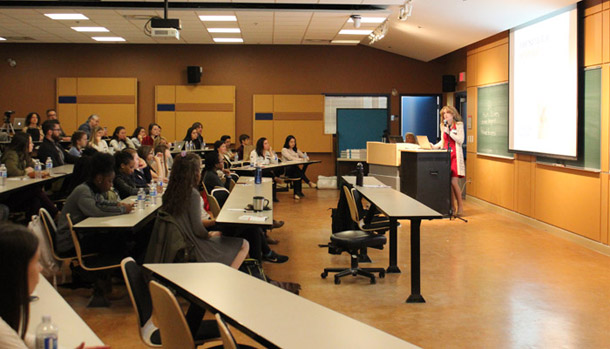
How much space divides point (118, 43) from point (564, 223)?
36.5ft

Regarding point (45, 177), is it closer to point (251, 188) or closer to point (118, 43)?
point (251, 188)

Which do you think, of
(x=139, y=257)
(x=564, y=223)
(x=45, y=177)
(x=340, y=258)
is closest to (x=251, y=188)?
(x=340, y=258)

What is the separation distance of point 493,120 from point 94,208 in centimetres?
792

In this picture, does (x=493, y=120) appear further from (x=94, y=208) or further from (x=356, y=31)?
(x=94, y=208)

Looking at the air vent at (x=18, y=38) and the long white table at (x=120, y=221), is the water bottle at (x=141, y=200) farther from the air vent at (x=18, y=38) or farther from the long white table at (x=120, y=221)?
the air vent at (x=18, y=38)

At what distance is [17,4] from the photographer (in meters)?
10.1

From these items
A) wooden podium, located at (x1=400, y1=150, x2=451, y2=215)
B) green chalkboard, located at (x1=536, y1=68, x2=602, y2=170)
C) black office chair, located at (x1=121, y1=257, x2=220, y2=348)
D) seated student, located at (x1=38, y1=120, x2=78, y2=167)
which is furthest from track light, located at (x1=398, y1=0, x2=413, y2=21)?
black office chair, located at (x1=121, y1=257, x2=220, y2=348)

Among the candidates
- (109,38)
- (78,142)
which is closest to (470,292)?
(78,142)

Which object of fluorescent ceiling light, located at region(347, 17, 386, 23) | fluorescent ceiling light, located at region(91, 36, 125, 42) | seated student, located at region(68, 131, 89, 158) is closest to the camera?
seated student, located at region(68, 131, 89, 158)

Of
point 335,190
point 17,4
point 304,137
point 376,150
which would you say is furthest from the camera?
point 304,137

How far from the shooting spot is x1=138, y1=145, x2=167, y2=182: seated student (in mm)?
8219

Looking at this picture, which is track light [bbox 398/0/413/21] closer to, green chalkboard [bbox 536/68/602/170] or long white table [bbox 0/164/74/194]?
green chalkboard [bbox 536/68/602/170]

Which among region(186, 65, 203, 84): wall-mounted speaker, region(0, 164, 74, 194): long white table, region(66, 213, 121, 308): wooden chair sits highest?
region(186, 65, 203, 84): wall-mounted speaker

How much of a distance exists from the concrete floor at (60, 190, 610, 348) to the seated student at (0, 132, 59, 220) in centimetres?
228
